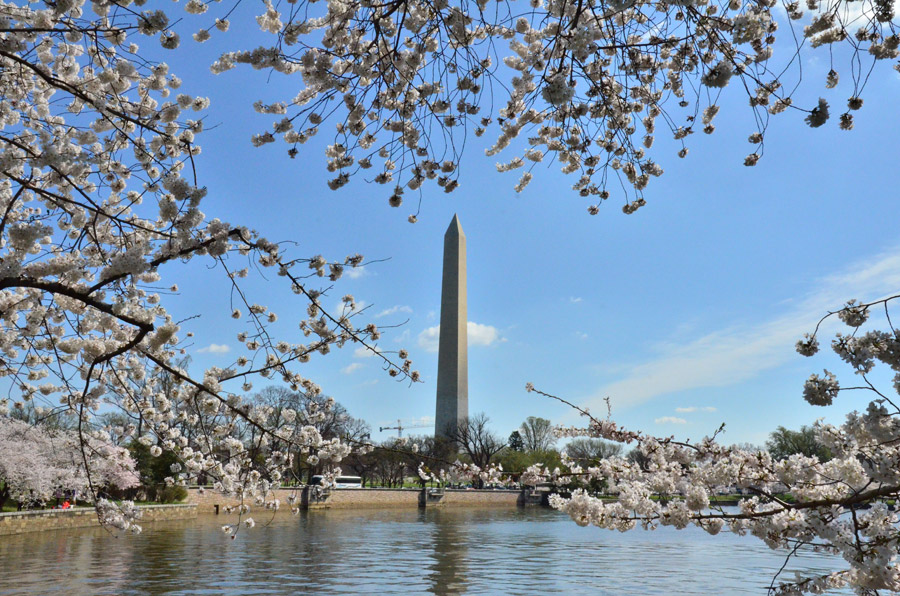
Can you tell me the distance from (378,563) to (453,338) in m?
24.5

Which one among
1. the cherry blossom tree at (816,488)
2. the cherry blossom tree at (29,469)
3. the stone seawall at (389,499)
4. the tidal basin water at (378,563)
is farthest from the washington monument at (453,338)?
the cherry blossom tree at (816,488)

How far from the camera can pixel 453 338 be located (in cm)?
3669

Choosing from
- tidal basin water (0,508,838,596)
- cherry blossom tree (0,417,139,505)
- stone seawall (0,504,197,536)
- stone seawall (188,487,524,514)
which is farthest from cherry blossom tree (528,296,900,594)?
stone seawall (188,487,524,514)

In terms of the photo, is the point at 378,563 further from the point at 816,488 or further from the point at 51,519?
the point at 816,488

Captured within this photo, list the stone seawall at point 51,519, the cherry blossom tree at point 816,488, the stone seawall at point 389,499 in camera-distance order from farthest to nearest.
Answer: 1. the stone seawall at point 389,499
2. the stone seawall at point 51,519
3. the cherry blossom tree at point 816,488

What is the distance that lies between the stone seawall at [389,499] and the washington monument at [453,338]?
463cm

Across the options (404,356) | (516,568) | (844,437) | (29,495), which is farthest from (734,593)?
(29,495)

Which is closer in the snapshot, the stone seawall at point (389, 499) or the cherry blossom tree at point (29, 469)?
the cherry blossom tree at point (29, 469)

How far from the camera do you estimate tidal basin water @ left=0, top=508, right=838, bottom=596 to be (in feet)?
31.6

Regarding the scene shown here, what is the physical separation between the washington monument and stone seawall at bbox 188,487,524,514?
4629 millimetres

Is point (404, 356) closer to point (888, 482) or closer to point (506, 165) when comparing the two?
point (506, 165)

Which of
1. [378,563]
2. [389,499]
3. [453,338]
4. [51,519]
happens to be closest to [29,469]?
[51,519]

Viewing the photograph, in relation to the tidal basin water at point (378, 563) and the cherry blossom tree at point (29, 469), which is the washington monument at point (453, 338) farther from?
the cherry blossom tree at point (29, 469)

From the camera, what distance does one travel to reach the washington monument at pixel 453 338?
35.9m
